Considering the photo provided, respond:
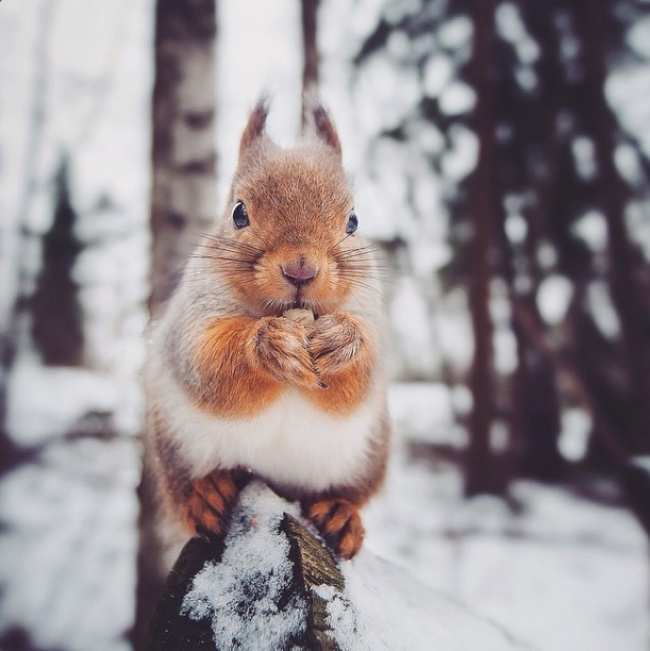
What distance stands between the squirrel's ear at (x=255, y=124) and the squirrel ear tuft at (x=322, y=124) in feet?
0.28

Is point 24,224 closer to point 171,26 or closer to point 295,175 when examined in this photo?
point 171,26

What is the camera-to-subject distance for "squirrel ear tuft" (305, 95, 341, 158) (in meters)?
0.97

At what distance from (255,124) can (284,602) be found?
0.78m

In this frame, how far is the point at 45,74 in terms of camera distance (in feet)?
7.59

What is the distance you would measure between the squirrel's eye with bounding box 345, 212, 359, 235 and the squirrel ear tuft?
184 mm

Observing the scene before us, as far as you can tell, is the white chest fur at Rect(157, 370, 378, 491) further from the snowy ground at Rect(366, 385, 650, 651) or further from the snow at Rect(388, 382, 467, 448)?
the snow at Rect(388, 382, 467, 448)

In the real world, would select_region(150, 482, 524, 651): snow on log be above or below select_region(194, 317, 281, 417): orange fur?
below

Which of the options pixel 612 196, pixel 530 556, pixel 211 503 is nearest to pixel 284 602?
pixel 211 503

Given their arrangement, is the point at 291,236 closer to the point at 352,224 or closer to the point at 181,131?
the point at 352,224

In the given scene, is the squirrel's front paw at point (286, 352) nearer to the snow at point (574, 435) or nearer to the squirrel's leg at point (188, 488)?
the squirrel's leg at point (188, 488)

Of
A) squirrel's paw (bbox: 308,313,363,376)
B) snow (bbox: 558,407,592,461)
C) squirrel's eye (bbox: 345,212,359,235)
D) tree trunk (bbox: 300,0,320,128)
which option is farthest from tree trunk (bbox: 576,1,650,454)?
squirrel's paw (bbox: 308,313,363,376)

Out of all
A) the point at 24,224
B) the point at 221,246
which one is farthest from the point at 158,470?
the point at 24,224

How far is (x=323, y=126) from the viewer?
0.98 meters

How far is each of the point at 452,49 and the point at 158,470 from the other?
2.76 metres
